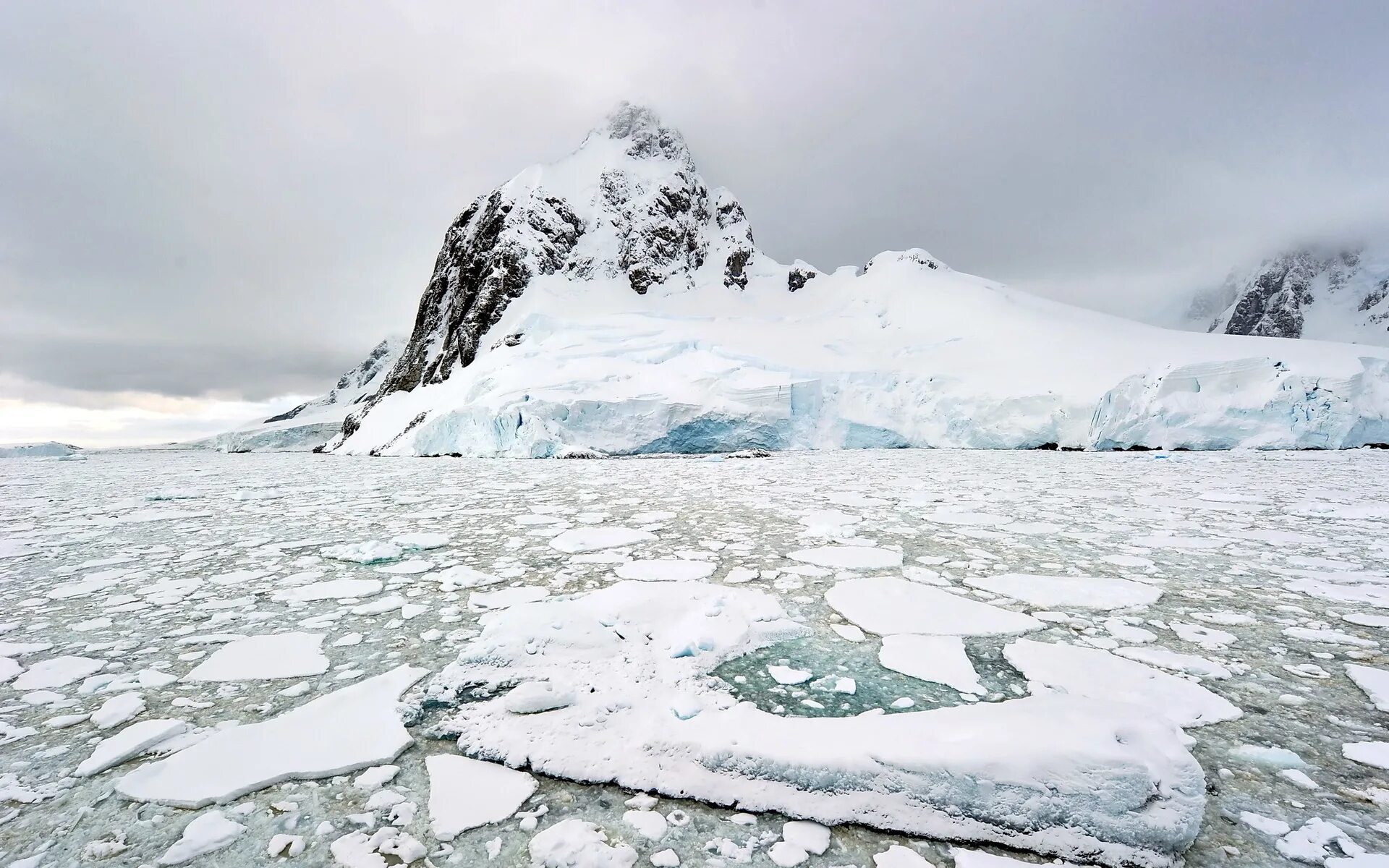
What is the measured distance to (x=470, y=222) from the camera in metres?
52.7

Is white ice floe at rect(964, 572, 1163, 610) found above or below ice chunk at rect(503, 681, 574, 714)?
below

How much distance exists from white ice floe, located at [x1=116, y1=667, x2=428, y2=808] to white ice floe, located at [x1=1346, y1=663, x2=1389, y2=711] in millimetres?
2984

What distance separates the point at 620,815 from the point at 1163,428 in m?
26.2

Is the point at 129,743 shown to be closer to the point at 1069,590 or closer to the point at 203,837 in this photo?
the point at 203,837

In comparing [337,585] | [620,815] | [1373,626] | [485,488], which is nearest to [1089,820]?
[620,815]

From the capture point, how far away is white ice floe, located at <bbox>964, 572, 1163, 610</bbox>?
2.70 metres

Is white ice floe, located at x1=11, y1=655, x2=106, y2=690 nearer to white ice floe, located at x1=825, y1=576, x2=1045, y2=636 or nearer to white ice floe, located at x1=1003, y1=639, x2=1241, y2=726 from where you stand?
white ice floe, located at x1=825, y1=576, x2=1045, y2=636

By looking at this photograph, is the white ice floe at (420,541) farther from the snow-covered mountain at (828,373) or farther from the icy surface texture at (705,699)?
the snow-covered mountain at (828,373)

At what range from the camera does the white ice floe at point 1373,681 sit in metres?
1.76

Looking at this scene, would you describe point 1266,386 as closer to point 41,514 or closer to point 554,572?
point 554,572

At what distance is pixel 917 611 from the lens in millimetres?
2584

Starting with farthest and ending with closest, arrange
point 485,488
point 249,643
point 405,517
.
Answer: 1. point 485,488
2. point 405,517
3. point 249,643

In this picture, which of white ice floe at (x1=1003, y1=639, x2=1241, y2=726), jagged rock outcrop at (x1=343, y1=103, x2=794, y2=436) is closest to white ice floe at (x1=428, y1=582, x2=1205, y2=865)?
white ice floe at (x1=1003, y1=639, x2=1241, y2=726)

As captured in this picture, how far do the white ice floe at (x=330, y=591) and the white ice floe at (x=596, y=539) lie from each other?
1.20 meters
